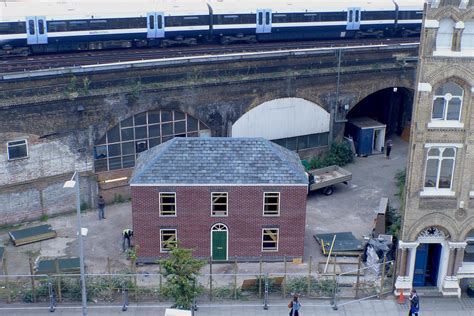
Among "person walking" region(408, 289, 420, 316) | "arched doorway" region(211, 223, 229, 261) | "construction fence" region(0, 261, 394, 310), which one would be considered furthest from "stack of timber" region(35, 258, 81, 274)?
"person walking" region(408, 289, 420, 316)

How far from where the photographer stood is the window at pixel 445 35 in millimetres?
25359

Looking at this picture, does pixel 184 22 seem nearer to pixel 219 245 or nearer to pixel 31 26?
pixel 31 26

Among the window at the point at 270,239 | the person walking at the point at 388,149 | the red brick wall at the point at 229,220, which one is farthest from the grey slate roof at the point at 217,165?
the person walking at the point at 388,149

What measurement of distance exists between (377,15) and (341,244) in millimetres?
24774

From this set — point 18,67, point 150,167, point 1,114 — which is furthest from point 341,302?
point 18,67

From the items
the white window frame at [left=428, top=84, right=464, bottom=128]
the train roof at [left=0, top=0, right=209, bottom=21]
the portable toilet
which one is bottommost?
the portable toilet

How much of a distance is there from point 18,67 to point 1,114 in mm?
6566

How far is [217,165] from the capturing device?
→ 30.0 m

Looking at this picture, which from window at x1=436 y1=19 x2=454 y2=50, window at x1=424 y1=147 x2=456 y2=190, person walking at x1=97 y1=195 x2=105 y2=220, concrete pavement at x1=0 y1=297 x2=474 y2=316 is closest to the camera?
window at x1=436 y1=19 x2=454 y2=50

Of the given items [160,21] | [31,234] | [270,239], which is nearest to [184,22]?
[160,21]

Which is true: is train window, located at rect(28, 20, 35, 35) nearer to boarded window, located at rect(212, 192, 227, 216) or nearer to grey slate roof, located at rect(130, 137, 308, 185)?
grey slate roof, located at rect(130, 137, 308, 185)

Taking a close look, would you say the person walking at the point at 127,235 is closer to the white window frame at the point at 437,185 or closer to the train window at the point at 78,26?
the white window frame at the point at 437,185

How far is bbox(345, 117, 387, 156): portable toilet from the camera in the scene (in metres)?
45.6

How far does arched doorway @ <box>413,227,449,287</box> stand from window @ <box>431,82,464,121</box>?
Answer: 4.96m
